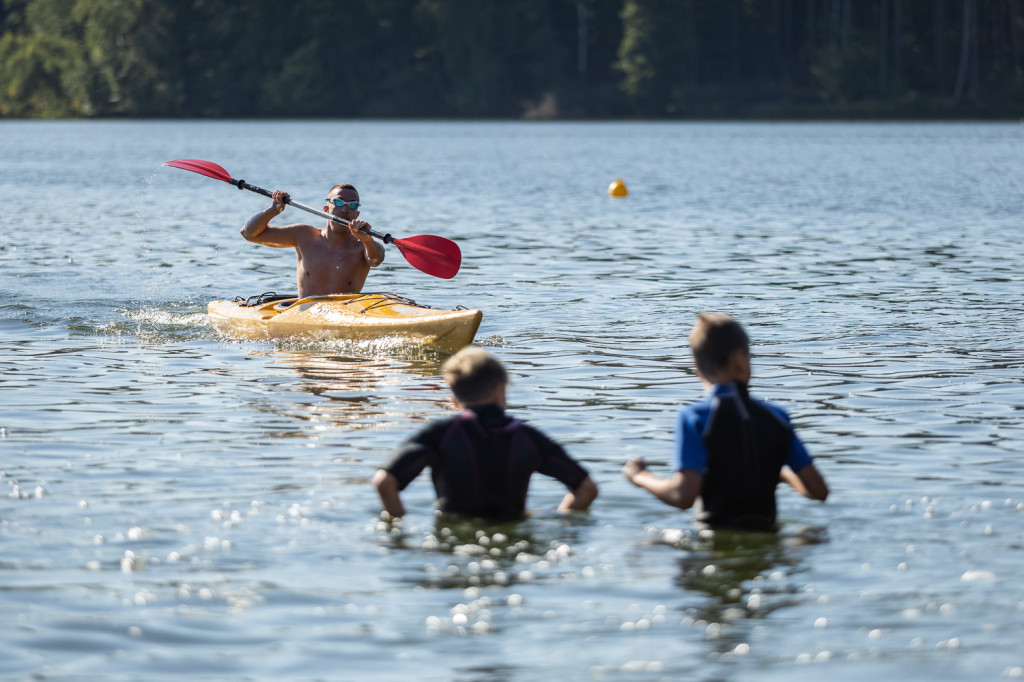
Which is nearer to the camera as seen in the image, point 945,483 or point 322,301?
point 945,483

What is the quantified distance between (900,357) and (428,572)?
20.1 ft

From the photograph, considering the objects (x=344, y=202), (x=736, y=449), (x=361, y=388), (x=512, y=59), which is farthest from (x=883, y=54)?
(x=736, y=449)

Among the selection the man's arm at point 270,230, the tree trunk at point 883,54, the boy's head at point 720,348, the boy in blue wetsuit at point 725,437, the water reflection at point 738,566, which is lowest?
the water reflection at point 738,566

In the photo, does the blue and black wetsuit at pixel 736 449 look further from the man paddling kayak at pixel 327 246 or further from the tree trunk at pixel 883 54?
the tree trunk at pixel 883 54

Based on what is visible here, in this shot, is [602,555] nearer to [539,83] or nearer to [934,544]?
[934,544]

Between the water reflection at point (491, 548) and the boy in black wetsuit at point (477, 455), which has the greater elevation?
the boy in black wetsuit at point (477, 455)

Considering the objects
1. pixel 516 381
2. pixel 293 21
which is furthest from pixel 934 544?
pixel 293 21

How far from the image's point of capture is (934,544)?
602 cm

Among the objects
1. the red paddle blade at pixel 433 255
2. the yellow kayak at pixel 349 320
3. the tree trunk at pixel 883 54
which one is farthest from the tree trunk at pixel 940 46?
the yellow kayak at pixel 349 320

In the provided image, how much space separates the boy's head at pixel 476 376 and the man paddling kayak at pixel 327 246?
5.74 m

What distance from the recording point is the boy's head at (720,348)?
216 inches

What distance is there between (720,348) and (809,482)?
0.73m

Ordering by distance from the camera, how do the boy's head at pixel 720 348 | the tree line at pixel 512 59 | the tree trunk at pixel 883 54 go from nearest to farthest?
1. the boy's head at pixel 720 348
2. the tree trunk at pixel 883 54
3. the tree line at pixel 512 59

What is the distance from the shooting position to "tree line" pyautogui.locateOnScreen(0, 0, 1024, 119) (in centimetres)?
8125
